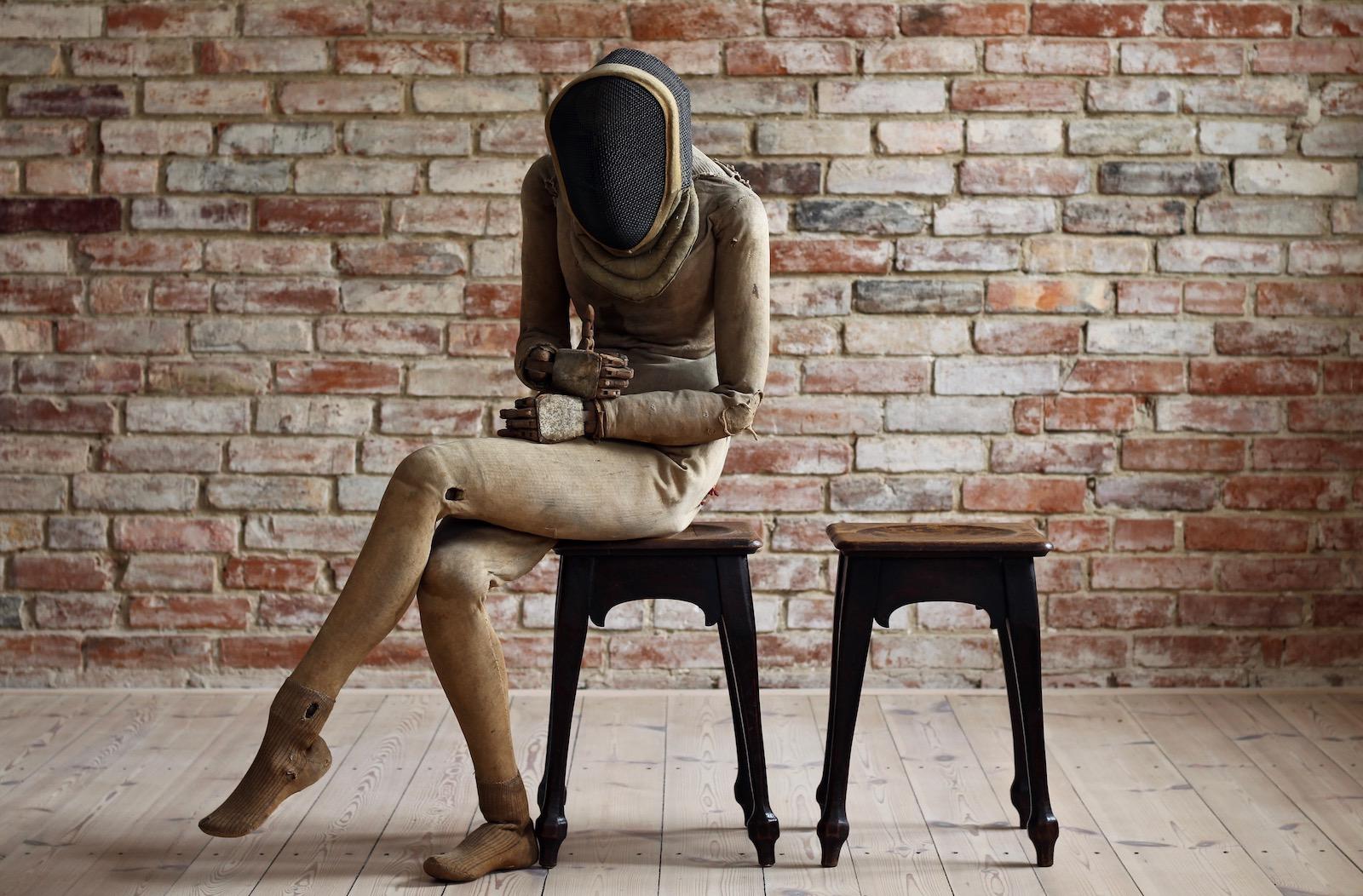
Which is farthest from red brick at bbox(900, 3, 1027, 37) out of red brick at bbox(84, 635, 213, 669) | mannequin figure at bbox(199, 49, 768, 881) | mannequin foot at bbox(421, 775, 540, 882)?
red brick at bbox(84, 635, 213, 669)

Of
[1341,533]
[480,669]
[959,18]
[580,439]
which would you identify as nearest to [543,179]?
[580,439]

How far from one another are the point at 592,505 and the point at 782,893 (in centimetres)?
68

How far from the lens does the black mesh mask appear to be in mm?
2209

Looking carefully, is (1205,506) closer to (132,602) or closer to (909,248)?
(909,248)

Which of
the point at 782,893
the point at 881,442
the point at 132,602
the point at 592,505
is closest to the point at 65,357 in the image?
the point at 132,602

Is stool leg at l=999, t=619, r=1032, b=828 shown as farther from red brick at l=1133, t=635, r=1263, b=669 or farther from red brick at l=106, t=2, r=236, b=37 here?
red brick at l=106, t=2, r=236, b=37

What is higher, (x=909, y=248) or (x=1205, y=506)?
(x=909, y=248)

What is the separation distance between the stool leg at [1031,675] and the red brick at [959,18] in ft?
4.81

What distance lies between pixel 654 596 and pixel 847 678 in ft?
1.14

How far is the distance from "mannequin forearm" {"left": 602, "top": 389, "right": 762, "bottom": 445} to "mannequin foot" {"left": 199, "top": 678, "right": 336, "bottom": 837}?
2.09 feet

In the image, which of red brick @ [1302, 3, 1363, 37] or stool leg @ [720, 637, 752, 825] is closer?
stool leg @ [720, 637, 752, 825]

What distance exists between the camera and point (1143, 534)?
129 inches

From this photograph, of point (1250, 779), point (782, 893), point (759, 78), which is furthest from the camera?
point (759, 78)

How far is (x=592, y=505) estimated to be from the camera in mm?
2227
